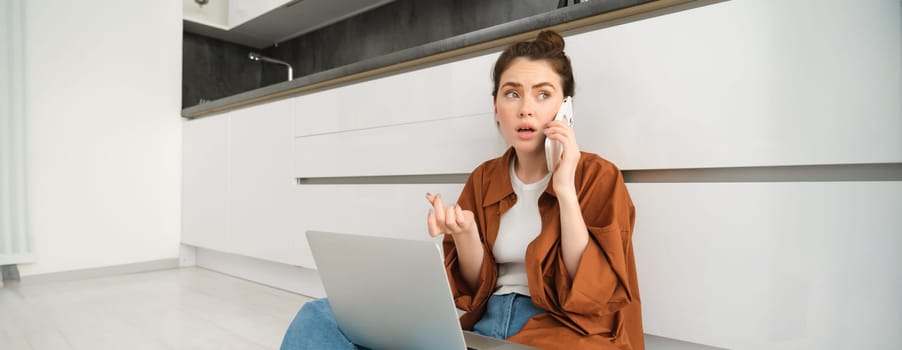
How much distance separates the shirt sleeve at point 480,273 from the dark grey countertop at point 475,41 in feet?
1.44

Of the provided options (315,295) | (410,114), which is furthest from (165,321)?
(410,114)

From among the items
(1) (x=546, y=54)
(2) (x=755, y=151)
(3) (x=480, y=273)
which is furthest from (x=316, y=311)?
Result: (2) (x=755, y=151)

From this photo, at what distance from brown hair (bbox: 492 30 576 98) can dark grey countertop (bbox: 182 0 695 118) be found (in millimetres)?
246

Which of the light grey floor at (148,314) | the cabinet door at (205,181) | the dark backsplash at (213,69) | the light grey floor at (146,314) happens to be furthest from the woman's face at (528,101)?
the dark backsplash at (213,69)

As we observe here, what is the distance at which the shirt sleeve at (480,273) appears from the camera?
90 cm

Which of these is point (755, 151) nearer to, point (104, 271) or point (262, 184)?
point (262, 184)

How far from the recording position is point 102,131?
260 cm

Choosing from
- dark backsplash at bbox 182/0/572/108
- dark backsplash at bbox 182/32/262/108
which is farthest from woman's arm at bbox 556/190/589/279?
dark backsplash at bbox 182/32/262/108

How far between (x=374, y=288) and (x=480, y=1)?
177 centimetres

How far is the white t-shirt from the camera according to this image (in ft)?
2.94

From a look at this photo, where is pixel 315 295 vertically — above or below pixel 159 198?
below

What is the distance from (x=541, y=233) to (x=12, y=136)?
2.60 meters

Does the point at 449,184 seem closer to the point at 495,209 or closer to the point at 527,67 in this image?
the point at 495,209

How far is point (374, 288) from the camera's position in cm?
63
